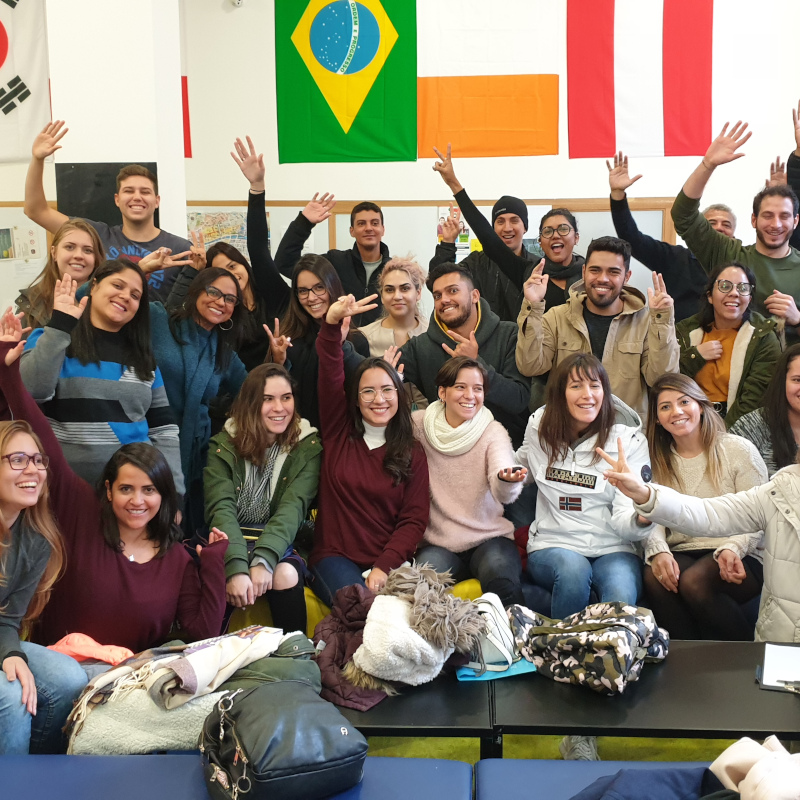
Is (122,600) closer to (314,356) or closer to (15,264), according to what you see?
(314,356)

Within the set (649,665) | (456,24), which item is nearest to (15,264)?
(456,24)

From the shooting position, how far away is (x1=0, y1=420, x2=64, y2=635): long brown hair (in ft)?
7.77

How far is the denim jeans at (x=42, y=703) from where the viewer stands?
6.79 feet

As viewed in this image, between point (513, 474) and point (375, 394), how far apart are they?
0.60m

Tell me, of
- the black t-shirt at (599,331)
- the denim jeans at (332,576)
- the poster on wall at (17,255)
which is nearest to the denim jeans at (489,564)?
the denim jeans at (332,576)

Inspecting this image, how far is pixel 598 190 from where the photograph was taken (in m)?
6.10

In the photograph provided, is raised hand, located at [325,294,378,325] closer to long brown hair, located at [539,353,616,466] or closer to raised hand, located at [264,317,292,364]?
raised hand, located at [264,317,292,364]

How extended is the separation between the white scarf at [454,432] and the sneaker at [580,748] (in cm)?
112

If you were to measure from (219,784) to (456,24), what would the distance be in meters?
5.38

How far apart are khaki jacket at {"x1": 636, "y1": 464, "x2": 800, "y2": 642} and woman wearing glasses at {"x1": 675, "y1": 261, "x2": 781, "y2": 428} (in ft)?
2.82

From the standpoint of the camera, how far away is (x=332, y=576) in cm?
299

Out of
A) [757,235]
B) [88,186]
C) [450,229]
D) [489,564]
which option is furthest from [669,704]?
[88,186]

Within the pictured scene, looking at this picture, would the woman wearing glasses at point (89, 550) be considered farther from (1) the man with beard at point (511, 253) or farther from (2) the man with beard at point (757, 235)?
(2) the man with beard at point (757, 235)

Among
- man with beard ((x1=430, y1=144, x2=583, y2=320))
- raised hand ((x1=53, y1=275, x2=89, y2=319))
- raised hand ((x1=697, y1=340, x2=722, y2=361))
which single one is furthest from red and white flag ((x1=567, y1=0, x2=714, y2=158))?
raised hand ((x1=53, y1=275, x2=89, y2=319))
